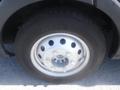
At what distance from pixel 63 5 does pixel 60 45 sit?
15.4 inches

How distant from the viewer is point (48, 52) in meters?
3.05

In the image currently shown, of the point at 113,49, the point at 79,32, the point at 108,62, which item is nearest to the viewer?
the point at 79,32

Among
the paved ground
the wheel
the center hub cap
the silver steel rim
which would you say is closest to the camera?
the wheel

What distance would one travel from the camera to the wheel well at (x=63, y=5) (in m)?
2.88

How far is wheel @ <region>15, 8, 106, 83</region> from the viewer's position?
2.84 metres

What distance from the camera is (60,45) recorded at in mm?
2992

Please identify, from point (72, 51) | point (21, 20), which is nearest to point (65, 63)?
point (72, 51)

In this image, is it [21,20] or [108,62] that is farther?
[108,62]

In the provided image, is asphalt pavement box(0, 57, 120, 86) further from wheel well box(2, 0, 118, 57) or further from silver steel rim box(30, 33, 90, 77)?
wheel well box(2, 0, 118, 57)

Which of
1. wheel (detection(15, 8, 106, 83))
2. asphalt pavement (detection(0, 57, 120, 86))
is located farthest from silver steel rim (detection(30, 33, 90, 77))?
asphalt pavement (detection(0, 57, 120, 86))

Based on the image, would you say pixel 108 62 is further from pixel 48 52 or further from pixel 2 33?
pixel 2 33

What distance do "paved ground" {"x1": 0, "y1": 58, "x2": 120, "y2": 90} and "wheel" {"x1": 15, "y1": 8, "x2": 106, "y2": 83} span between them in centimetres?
20

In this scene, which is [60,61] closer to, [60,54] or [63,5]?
[60,54]

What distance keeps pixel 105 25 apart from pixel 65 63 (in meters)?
0.55
